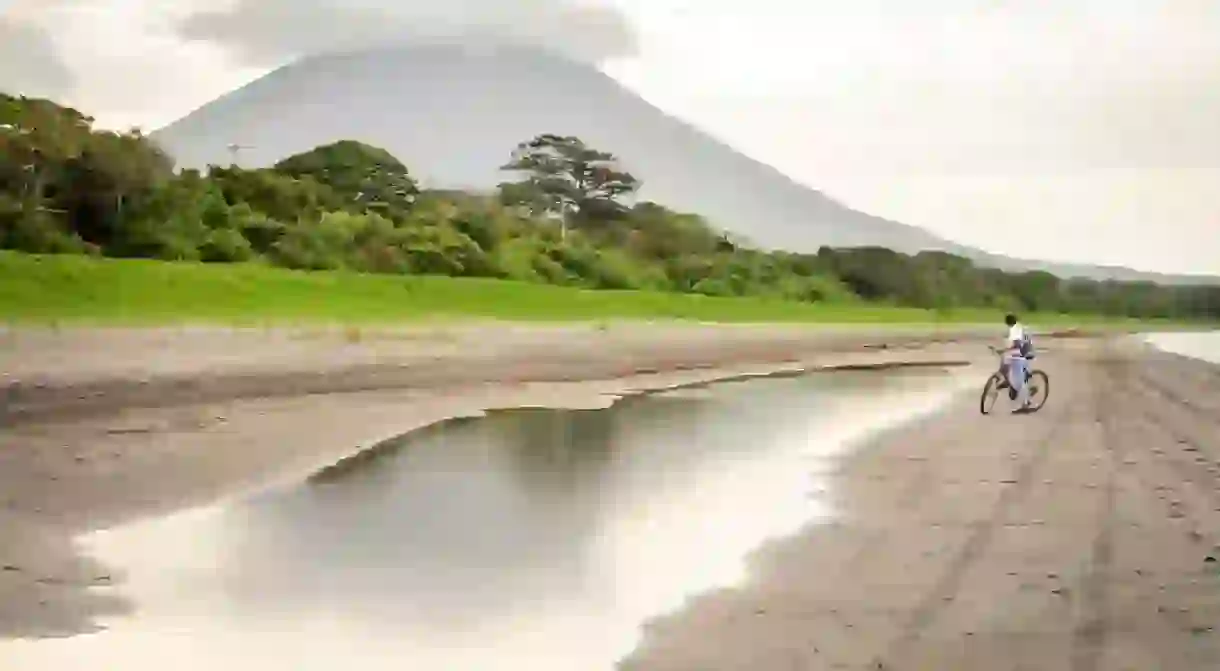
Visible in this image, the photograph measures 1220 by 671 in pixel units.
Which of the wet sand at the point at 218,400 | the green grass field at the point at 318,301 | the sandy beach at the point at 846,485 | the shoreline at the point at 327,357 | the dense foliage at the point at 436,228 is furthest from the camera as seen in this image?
the shoreline at the point at 327,357

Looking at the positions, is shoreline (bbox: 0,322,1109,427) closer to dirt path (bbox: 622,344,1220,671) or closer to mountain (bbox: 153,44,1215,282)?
dirt path (bbox: 622,344,1220,671)

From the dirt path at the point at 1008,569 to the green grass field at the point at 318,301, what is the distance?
99cm

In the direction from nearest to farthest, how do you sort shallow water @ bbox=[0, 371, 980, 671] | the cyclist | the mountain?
shallow water @ bbox=[0, 371, 980, 671] → the mountain → the cyclist

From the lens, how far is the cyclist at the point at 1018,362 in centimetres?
935

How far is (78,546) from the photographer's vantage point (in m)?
5.77

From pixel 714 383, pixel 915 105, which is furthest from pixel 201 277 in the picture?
pixel 714 383

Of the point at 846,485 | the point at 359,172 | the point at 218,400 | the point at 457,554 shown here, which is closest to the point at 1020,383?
the point at 846,485

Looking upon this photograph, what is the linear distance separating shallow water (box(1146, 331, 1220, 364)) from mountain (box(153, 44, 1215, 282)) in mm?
487

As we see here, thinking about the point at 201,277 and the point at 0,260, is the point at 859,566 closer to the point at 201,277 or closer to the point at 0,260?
the point at 0,260

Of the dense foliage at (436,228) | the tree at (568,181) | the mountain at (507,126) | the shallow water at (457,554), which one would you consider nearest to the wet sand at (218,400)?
the shallow water at (457,554)

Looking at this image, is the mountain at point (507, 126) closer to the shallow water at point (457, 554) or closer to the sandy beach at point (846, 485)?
the sandy beach at point (846, 485)

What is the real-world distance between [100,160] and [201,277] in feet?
5.65

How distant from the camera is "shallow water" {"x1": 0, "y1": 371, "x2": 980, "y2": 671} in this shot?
4.32 metres

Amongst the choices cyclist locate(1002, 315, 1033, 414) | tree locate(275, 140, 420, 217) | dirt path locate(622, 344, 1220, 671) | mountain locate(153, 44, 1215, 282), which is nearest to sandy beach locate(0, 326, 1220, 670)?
dirt path locate(622, 344, 1220, 671)
